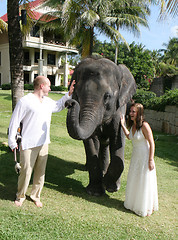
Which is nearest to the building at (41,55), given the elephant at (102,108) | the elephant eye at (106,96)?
the elephant at (102,108)

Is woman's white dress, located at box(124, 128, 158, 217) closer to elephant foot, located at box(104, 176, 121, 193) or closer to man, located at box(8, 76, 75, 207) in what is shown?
elephant foot, located at box(104, 176, 121, 193)

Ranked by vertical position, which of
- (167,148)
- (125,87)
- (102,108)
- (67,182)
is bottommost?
(167,148)

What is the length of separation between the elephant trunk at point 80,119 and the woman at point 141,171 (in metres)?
0.68

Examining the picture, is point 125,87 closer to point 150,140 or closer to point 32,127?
point 150,140

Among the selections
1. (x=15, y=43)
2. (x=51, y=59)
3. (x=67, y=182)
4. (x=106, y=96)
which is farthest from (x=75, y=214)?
(x=51, y=59)

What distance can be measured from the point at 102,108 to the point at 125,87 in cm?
86

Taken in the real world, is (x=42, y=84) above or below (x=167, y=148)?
above

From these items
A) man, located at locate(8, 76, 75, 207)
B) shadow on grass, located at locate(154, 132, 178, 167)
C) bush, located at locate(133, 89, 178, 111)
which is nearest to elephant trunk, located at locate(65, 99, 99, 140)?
man, located at locate(8, 76, 75, 207)

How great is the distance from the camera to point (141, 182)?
3.88 m

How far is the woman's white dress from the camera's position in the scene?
3861mm

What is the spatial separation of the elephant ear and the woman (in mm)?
500

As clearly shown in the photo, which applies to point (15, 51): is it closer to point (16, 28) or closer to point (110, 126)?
point (16, 28)

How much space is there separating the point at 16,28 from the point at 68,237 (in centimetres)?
526

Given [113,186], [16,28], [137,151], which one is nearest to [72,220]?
[113,186]
